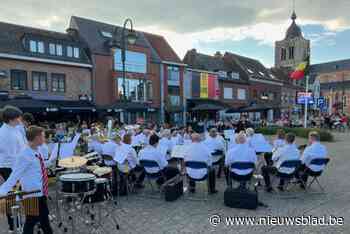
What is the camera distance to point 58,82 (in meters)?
23.0

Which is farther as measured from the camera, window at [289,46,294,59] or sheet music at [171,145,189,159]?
window at [289,46,294,59]

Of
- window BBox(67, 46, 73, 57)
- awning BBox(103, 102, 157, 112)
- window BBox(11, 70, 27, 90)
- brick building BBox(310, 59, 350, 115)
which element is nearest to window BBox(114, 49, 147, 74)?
awning BBox(103, 102, 157, 112)

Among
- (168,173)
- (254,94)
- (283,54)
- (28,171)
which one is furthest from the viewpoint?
(283,54)

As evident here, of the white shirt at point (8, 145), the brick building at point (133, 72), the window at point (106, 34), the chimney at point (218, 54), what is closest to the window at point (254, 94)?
the chimney at point (218, 54)

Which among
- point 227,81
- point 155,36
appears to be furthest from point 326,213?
point 227,81

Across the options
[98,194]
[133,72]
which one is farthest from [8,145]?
[133,72]

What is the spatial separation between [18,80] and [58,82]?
3.12 m

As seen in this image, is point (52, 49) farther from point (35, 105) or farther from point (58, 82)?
point (35, 105)

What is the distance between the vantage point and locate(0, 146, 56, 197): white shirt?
3463 millimetres

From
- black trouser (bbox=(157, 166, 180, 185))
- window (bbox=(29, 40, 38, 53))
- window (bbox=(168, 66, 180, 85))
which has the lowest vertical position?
black trouser (bbox=(157, 166, 180, 185))

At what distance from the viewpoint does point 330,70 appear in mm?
99500

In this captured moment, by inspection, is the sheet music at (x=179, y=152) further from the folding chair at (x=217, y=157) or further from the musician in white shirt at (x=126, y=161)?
the musician in white shirt at (x=126, y=161)

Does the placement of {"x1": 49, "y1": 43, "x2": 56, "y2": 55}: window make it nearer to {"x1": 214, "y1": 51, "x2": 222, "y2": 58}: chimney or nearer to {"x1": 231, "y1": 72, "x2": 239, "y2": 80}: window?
{"x1": 231, "y1": 72, "x2": 239, "y2": 80}: window

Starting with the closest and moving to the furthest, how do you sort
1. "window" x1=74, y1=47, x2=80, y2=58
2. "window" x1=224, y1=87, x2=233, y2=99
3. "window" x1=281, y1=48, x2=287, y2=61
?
"window" x1=74, y1=47, x2=80, y2=58, "window" x1=224, y1=87, x2=233, y2=99, "window" x1=281, y1=48, x2=287, y2=61
